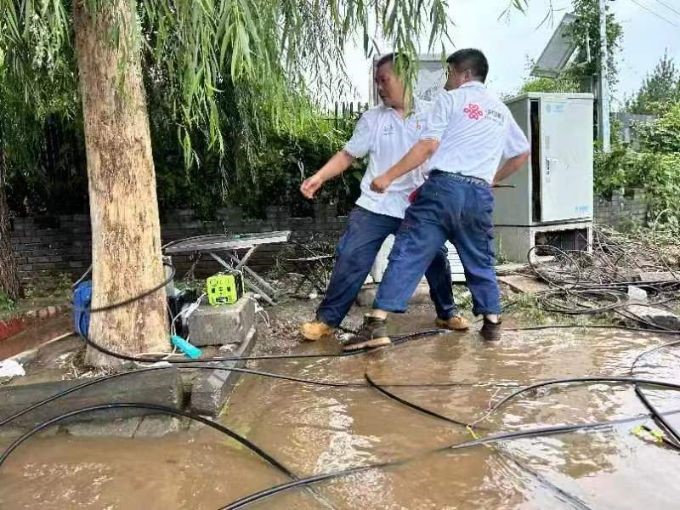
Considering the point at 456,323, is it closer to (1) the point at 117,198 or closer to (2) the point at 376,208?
(2) the point at 376,208

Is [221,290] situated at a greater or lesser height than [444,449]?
greater

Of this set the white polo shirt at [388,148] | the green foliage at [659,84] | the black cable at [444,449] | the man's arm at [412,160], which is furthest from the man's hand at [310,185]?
the green foliage at [659,84]

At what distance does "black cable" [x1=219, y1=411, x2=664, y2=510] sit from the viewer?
1.83m

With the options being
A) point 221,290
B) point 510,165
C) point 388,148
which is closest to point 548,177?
point 510,165

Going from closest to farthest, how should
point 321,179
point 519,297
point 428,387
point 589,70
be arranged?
point 428,387
point 321,179
point 519,297
point 589,70

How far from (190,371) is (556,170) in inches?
194

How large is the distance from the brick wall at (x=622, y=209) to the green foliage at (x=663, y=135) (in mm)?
2217

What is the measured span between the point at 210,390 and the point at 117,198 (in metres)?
1.13

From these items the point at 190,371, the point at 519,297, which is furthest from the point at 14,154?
the point at 519,297

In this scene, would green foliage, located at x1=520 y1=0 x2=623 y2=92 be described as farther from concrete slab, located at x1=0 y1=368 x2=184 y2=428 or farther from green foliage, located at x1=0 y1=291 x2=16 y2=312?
concrete slab, located at x1=0 y1=368 x2=184 y2=428

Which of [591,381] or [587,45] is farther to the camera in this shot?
[587,45]

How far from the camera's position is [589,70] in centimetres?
1343

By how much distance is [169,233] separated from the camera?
698cm

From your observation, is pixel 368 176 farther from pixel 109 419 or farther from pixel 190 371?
pixel 109 419
